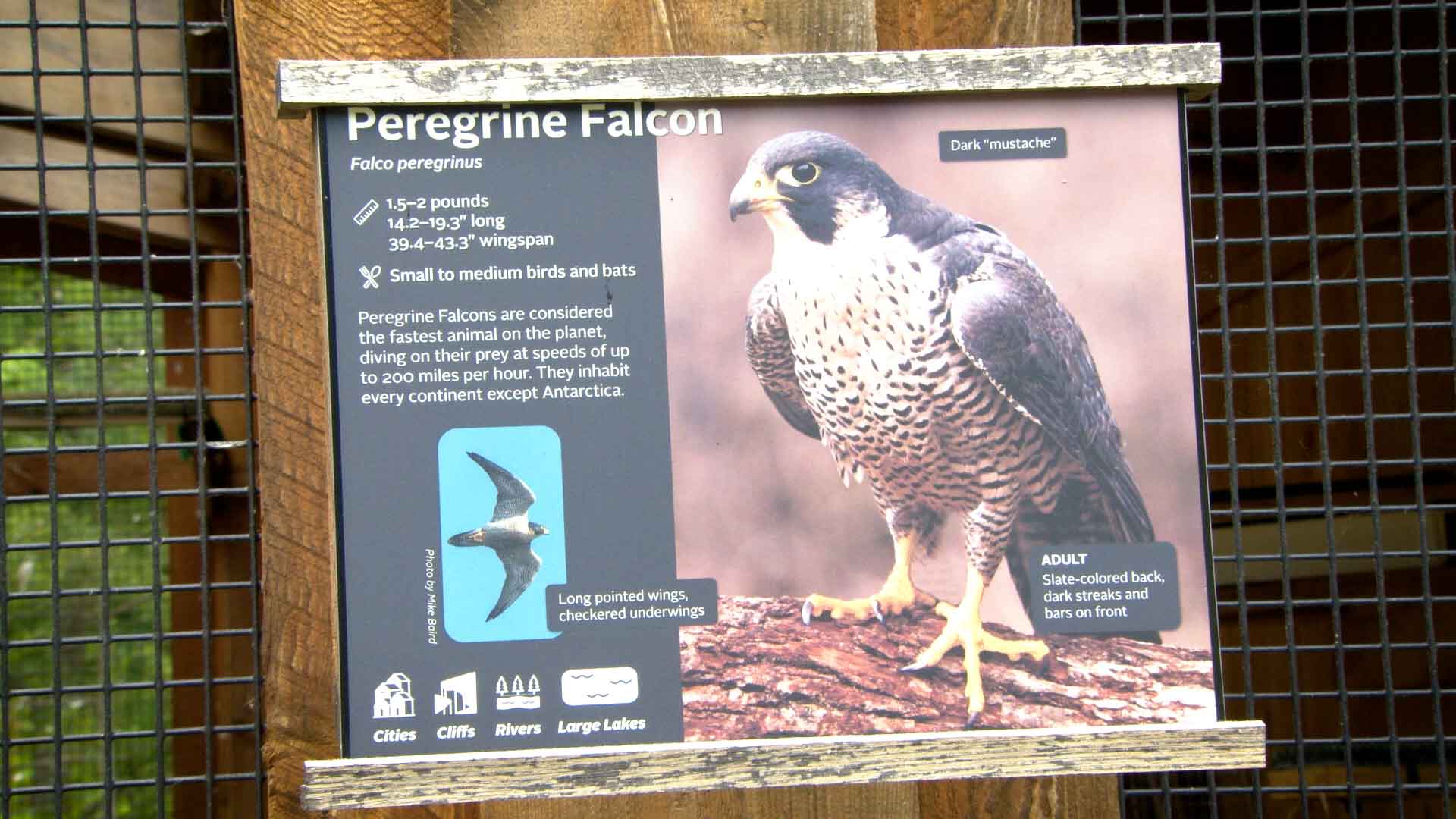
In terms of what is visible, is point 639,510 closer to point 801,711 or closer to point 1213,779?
point 801,711

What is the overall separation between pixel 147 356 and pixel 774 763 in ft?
4.76

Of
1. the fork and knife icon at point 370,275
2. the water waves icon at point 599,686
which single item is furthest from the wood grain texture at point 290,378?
the water waves icon at point 599,686

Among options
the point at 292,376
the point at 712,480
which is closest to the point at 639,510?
the point at 712,480

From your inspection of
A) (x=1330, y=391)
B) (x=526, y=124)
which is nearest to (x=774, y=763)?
(x=526, y=124)

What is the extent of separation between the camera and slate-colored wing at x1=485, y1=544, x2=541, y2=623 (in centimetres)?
200

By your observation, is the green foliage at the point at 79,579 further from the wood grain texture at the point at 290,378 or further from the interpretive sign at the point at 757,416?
the interpretive sign at the point at 757,416

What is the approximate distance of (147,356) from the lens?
2.44 m

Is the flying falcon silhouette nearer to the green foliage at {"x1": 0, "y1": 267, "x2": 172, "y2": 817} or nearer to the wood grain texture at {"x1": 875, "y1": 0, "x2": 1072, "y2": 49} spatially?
the wood grain texture at {"x1": 875, "y1": 0, "x2": 1072, "y2": 49}

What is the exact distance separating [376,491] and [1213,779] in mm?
1780

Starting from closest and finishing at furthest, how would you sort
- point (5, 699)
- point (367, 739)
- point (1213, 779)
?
point (367, 739) → point (5, 699) → point (1213, 779)

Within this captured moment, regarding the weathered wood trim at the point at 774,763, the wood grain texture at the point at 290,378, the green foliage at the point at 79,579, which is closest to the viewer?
the weathered wood trim at the point at 774,763

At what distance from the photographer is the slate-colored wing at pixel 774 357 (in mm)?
2123

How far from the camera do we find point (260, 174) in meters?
2.41

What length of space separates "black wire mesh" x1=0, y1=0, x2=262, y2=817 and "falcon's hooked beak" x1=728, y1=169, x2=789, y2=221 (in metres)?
1.01
